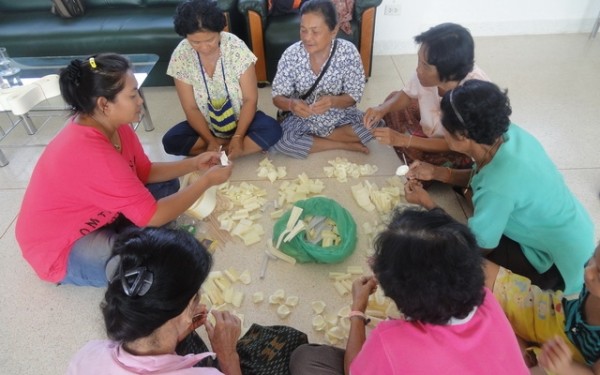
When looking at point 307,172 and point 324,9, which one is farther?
point 307,172

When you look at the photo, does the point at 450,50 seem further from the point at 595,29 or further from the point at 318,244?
the point at 595,29

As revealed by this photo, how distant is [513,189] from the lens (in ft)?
4.58

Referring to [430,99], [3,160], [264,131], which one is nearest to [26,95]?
[3,160]

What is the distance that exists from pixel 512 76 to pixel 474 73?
183 cm

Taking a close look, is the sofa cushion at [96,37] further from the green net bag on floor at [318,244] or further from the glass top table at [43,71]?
the green net bag on floor at [318,244]

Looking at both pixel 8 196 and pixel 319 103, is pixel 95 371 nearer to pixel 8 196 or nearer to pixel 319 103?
pixel 319 103

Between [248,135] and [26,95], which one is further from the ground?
[26,95]

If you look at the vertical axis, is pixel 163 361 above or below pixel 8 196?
above

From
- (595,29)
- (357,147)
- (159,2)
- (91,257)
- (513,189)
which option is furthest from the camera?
(595,29)

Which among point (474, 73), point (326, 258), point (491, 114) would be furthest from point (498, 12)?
point (326, 258)

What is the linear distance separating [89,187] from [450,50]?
1690 millimetres

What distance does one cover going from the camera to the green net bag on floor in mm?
1874

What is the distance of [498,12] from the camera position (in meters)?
4.08

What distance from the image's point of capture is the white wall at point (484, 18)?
12.9 feet
